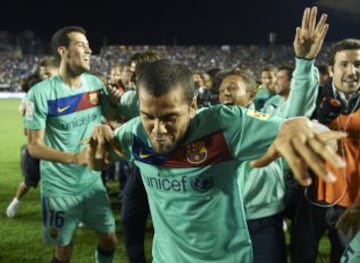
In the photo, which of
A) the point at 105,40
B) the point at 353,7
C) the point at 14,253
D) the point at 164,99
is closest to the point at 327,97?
the point at 164,99

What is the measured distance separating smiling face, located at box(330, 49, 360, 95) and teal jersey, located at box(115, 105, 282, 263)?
56.3 inches

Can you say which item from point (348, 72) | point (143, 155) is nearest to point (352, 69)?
point (348, 72)

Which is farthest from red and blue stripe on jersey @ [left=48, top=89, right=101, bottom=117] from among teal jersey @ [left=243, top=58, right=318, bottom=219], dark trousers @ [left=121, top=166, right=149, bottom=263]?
teal jersey @ [left=243, top=58, right=318, bottom=219]

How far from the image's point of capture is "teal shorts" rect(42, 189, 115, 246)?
3918 millimetres

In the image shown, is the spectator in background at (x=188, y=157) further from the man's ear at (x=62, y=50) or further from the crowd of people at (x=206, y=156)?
the man's ear at (x=62, y=50)

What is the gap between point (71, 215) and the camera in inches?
155

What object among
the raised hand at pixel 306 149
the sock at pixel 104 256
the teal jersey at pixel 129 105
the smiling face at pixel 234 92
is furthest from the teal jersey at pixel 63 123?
the raised hand at pixel 306 149

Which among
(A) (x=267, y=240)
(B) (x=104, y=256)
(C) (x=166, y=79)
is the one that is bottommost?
(B) (x=104, y=256)

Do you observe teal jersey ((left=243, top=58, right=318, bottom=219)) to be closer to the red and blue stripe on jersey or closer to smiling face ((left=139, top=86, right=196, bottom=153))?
smiling face ((left=139, top=86, right=196, bottom=153))

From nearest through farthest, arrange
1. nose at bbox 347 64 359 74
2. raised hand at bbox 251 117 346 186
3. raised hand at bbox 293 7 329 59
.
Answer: raised hand at bbox 251 117 346 186 < raised hand at bbox 293 7 329 59 < nose at bbox 347 64 359 74

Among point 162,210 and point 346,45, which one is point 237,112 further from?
point 346,45

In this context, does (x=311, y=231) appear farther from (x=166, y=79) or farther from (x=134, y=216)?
(x=166, y=79)

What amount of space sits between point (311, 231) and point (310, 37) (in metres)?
1.45

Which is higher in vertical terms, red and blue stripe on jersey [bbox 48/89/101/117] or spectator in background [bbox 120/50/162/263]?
red and blue stripe on jersey [bbox 48/89/101/117]
